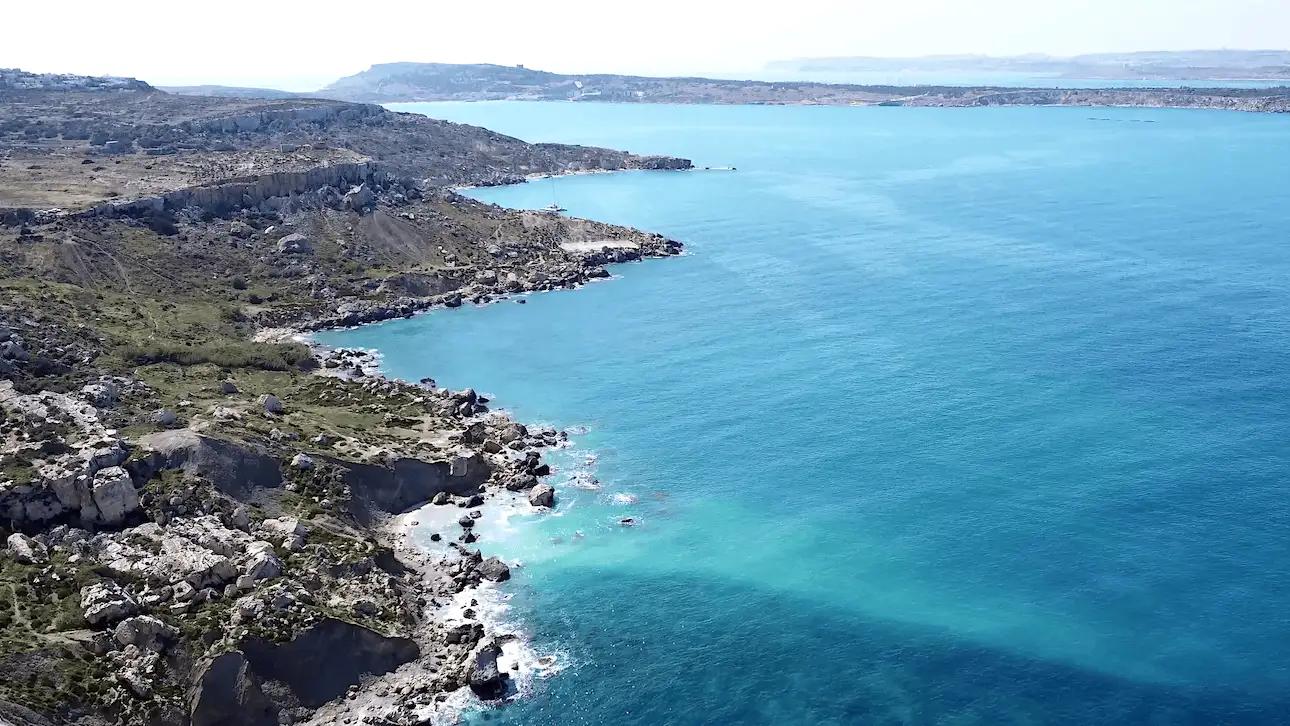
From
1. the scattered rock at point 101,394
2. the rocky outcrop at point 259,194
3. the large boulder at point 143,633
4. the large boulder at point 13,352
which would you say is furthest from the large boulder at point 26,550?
the rocky outcrop at point 259,194

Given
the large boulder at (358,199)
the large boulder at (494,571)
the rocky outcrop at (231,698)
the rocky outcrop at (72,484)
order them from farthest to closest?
the large boulder at (358,199), the large boulder at (494,571), the rocky outcrop at (72,484), the rocky outcrop at (231,698)

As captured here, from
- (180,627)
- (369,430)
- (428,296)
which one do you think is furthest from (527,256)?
(180,627)

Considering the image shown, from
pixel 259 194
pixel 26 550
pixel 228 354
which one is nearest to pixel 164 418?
pixel 26 550

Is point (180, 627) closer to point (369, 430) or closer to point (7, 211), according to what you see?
point (369, 430)

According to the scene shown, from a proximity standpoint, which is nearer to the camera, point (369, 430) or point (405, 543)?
point (405, 543)

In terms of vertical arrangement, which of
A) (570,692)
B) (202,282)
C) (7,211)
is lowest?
(570,692)

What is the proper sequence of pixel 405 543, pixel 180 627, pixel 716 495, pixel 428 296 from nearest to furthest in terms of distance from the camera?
1. pixel 180 627
2. pixel 405 543
3. pixel 716 495
4. pixel 428 296

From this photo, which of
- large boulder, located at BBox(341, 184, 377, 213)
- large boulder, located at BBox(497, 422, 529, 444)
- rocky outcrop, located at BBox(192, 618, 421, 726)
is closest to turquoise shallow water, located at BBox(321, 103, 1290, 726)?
large boulder, located at BBox(497, 422, 529, 444)

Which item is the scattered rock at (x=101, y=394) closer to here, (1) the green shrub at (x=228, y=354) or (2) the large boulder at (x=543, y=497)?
(1) the green shrub at (x=228, y=354)
